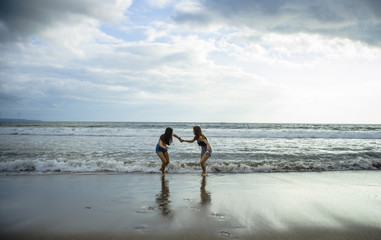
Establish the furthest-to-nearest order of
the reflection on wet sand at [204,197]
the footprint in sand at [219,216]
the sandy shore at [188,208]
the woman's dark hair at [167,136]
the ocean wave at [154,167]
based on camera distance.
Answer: the ocean wave at [154,167]
the woman's dark hair at [167,136]
the reflection on wet sand at [204,197]
the footprint in sand at [219,216]
the sandy shore at [188,208]

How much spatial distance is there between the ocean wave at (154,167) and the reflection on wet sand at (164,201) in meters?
2.44

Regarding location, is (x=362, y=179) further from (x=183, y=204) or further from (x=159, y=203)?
(x=159, y=203)

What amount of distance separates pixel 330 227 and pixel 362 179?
501 centimetres

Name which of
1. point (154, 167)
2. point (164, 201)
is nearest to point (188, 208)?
point (164, 201)

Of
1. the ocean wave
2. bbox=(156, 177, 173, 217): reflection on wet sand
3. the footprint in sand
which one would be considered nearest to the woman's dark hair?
the ocean wave

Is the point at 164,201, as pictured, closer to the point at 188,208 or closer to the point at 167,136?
the point at 188,208

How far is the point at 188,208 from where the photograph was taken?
4.49 meters

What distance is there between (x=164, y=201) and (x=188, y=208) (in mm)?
702

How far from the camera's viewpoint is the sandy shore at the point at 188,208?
11.3ft

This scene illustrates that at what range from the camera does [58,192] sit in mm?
5590

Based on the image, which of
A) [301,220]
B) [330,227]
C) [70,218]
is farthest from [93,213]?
[330,227]

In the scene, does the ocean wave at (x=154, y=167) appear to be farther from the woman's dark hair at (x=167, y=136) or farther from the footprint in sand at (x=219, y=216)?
the footprint in sand at (x=219, y=216)

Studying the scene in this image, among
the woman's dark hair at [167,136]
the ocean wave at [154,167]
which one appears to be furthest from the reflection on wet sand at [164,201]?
the ocean wave at [154,167]

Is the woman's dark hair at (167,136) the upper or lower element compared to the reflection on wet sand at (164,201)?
upper
